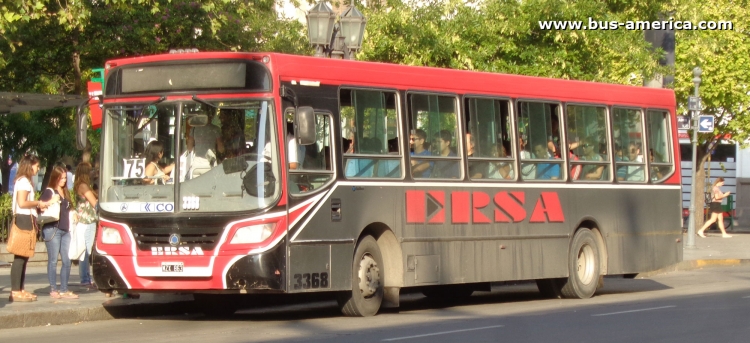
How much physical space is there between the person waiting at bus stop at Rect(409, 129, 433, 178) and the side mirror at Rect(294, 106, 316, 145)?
2.03 meters

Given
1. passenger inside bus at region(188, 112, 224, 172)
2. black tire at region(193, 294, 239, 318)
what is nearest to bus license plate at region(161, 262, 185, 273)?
passenger inside bus at region(188, 112, 224, 172)

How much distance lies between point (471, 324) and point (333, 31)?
7963 millimetres

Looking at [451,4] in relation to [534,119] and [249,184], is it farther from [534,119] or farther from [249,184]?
[249,184]

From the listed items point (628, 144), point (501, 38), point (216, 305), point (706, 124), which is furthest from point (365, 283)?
point (706, 124)

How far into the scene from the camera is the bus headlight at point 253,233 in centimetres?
1223

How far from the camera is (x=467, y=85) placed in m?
15.0

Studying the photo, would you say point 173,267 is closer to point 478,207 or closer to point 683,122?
point 478,207

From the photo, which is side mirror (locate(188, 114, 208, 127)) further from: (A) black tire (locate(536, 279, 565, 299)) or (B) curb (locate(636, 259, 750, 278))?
(B) curb (locate(636, 259, 750, 278))

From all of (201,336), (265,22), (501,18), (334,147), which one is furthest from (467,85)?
(265,22)

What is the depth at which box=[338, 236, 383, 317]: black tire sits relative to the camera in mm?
13281

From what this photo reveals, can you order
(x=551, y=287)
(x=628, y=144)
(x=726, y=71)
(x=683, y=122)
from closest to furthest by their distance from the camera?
(x=551, y=287) < (x=628, y=144) < (x=683, y=122) < (x=726, y=71)

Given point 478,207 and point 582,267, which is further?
point 582,267

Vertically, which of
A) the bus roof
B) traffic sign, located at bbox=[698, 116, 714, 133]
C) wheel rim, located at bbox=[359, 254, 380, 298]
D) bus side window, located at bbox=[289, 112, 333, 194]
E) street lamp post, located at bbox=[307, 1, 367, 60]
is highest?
street lamp post, located at bbox=[307, 1, 367, 60]

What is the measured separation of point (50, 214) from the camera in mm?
14297
